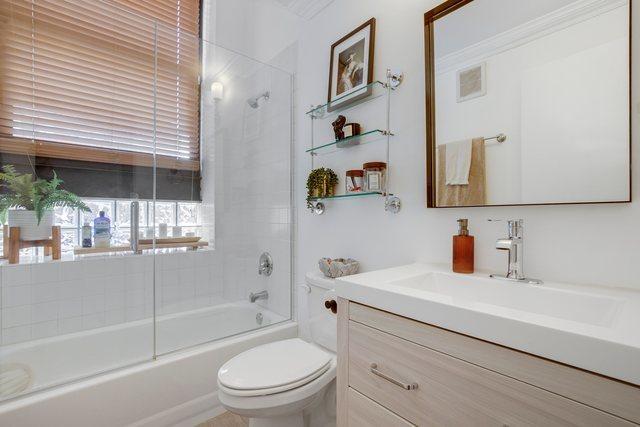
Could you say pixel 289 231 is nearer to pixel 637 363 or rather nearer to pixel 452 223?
pixel 452 223

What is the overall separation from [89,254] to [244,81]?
5.03ft

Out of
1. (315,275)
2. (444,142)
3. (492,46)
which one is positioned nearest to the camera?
(492,46)

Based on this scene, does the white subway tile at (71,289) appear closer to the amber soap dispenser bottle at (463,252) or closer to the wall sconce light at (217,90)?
the wall sconce light at (217,90)

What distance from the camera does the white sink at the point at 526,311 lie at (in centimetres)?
49

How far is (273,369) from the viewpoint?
122 centimetres

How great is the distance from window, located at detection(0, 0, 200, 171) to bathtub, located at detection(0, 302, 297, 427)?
107 cm

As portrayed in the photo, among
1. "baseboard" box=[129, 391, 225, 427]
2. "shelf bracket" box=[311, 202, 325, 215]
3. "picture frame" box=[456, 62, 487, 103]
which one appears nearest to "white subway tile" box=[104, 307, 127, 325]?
"baseboard" box=[129, 391, 225, 427]

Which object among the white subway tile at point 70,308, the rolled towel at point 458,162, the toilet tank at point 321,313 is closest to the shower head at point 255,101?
the toilet tank at point 321,313

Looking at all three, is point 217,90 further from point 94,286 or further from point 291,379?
point 291,379

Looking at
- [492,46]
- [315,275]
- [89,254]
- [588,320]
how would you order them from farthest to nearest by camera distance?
1. [89,254]
2. [315,275]
3. [492,46]
4. [588,320]

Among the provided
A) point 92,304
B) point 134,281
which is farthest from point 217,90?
point 92,304

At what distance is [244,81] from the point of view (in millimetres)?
2182

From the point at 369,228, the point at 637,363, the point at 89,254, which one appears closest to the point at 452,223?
the point at 369,228

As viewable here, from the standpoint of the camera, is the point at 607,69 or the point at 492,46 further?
the point at 492,46
